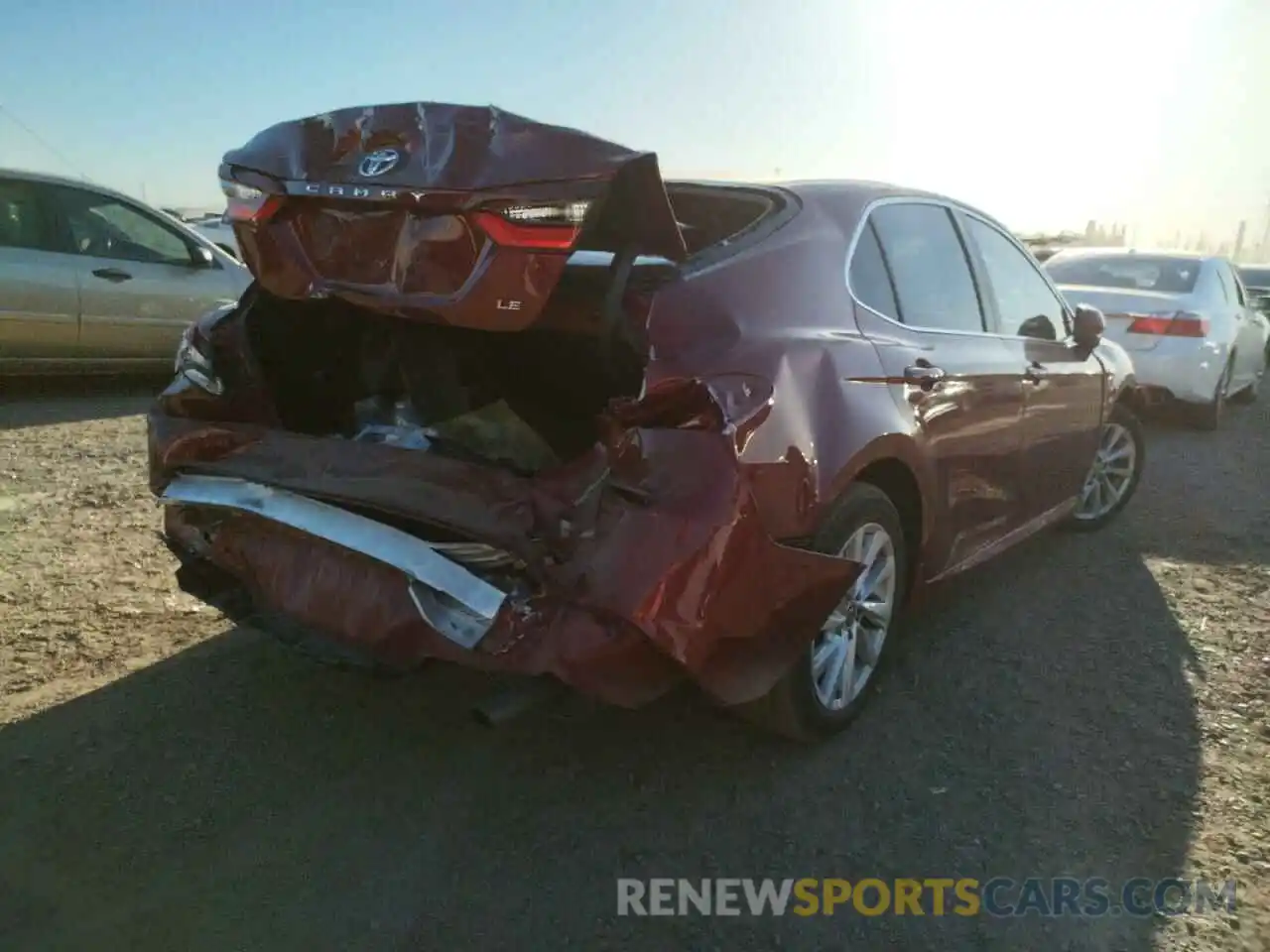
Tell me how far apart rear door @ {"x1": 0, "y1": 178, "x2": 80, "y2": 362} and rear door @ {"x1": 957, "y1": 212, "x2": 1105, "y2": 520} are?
6341 mm

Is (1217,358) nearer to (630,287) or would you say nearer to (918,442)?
(918,442)

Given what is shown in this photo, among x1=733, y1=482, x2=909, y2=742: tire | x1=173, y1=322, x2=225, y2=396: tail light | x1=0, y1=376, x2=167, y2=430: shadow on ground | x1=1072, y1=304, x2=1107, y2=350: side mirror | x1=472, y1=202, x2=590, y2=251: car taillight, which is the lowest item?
x1=0, y1=376, x2=167, y2=430: shadow on ground

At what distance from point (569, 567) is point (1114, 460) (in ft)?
14.6

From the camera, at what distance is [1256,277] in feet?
53.1

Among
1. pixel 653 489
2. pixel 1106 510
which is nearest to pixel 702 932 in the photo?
pixel 653 489

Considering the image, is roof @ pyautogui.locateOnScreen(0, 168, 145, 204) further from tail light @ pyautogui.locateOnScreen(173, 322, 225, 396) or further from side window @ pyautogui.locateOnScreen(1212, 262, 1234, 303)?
side window @ pyautogui.locateOnScreen(1212, 262, 1234, 303)

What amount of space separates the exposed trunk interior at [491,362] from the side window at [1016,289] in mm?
1394

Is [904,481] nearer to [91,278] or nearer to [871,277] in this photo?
[871,277]

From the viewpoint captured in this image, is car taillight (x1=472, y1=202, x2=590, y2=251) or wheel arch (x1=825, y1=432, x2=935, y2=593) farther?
wheel arch (x1=825, y1=432, x2=935, y2=593)

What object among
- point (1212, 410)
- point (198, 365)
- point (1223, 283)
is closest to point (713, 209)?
point (198, 365)

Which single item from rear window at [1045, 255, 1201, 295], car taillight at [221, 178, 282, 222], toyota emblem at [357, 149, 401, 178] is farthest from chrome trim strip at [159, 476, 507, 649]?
rear window at [1045, 255, 1201, 295]

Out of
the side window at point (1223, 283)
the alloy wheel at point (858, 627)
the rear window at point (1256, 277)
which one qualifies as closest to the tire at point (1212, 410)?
the side window at point (1223, 283)

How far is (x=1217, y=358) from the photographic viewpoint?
870cm

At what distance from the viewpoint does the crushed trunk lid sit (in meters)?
2.57
